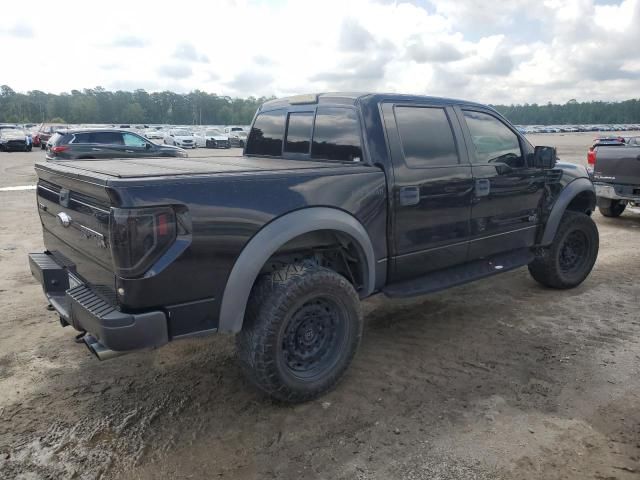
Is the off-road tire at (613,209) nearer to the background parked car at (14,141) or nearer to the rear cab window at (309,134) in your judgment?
the rear cab window at (309,134)

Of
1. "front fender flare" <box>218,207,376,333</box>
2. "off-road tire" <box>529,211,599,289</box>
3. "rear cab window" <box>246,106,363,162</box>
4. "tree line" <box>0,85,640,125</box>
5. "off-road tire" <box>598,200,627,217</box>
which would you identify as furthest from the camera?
"tree line" <box>0,85,640,125</box>

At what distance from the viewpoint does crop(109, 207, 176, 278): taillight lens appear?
2619 mm

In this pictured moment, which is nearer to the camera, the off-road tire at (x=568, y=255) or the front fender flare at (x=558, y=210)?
the front fender flare at (x=558, y=210)

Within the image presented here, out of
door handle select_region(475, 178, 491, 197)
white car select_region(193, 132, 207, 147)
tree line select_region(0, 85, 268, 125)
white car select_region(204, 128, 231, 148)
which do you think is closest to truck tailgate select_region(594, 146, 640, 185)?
door handle select_region(475, 178, 491, 197)

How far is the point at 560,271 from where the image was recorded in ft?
18.0

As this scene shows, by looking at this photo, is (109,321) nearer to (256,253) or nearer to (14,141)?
(256,253)

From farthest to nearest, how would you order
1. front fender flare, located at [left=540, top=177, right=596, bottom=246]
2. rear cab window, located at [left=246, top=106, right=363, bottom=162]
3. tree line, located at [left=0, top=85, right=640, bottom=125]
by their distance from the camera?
tree line, located at [left=0, top=85, right=640, bottom=125] → front fender flare, located at [left=540, top=177, right=596, bottom=246] → rear cab window, located at [left=246, top=106, right=363, bottom=162]

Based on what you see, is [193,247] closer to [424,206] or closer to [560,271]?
[424,206]

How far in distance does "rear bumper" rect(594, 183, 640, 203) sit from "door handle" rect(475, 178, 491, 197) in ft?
18.6

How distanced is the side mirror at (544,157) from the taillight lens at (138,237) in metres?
3.56

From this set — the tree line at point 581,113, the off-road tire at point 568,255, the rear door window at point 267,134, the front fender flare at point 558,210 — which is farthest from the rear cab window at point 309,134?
the tree line at point 581,113

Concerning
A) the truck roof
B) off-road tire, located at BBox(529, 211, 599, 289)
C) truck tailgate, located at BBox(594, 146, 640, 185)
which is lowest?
off-road tire, located at BBox(529, 211, 599, 289)

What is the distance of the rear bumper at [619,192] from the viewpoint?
870 cm

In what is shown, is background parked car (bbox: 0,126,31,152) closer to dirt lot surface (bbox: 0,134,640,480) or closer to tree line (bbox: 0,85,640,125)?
dirt lot surface (bbox: 0,134,640,480)
